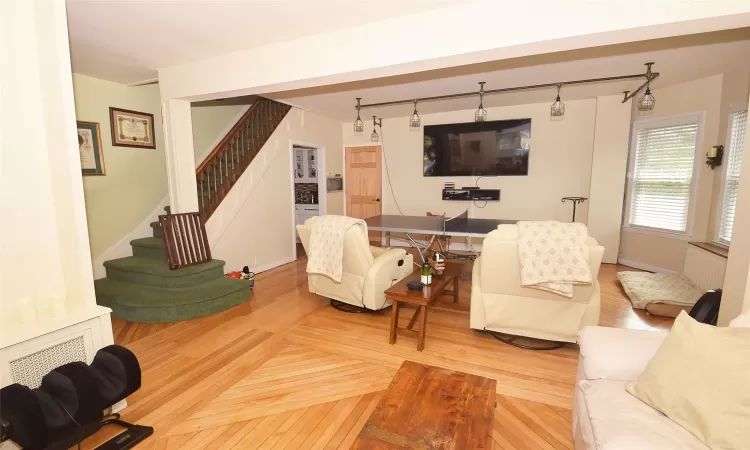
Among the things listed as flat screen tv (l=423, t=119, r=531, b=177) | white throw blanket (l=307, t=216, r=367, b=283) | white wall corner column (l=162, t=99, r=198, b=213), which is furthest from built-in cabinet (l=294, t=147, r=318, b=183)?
white throw blanket (l=307, t=216, r=367, b=283)

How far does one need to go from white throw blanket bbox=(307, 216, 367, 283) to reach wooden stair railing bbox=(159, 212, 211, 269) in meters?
1.50

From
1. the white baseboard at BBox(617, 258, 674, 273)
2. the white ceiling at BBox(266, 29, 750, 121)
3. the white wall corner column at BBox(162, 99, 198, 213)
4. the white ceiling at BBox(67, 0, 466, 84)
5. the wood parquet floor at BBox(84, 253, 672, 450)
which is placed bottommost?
the wood parquet floor at BBox(84, 253, 672, 450)

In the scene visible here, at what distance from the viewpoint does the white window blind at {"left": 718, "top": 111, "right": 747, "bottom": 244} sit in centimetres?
399

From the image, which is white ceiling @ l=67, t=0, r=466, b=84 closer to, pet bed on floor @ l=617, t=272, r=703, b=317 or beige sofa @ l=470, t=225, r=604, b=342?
beige sofa @ l=470, t=225, r=604, b=342

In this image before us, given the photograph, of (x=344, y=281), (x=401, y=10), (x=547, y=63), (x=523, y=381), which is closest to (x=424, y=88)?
(x=547, y=63)

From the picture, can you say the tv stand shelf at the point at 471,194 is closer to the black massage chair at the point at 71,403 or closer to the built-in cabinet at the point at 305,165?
the built-in cabinet at the point at 305,165

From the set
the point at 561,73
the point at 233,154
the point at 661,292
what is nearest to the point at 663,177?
the point at 661,292

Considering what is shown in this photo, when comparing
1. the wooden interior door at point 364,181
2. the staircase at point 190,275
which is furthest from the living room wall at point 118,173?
the wooden interior door at point 364,181

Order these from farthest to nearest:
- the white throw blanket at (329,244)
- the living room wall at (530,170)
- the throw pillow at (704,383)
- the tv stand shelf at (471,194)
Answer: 1. the tv stand shelf at (471,194)
2. the living room wall at (530,170)
3. the white throw blanket at (329,244)
4. the throw pillow at (704,383)

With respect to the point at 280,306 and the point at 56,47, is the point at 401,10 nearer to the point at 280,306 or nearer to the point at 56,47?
the point at 56,47

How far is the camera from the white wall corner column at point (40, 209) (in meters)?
1.83

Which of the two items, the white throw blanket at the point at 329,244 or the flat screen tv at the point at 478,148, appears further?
the flat screen tv at the point at 478,148

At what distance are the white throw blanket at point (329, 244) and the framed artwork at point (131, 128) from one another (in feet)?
9.71

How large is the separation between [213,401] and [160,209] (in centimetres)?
367
